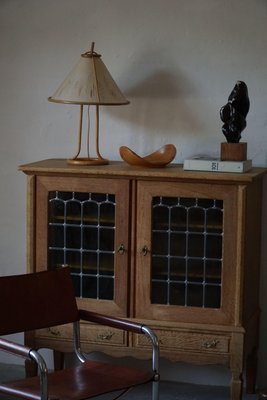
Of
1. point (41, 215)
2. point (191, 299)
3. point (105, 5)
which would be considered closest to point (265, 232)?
point (191, 299)

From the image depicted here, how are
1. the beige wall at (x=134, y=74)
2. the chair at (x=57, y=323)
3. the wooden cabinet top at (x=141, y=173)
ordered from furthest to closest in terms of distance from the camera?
1. the beige wall at (x=134, y=74)
2. the wooden cabinet top at (x=141, y=173)
3. the chair at (x=57, y=323)

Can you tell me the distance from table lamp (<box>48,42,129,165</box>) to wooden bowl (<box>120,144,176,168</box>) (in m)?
0.15

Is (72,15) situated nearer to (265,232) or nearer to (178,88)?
(178,88)

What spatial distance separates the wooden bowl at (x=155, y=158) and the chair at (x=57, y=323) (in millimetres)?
799

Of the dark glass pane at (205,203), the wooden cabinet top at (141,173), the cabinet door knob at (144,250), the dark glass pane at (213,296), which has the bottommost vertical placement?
the dark glass pane at (213,296)

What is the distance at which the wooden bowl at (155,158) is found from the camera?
14.1ft

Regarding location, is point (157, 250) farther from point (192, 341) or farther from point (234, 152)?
point (234, 152)

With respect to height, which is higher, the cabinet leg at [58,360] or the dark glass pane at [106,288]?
the dark glass pane at [106,288]

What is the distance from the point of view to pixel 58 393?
11.1 ft

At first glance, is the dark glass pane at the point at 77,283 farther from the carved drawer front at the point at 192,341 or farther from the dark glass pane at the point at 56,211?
the carved drawer front at the point at 192,341

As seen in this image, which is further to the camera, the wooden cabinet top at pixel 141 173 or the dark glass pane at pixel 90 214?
the dark glass pane at pixel 90 214

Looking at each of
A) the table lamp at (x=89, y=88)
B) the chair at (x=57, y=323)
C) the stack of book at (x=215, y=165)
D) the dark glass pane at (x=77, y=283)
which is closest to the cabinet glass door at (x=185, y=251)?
the stack of book at (x=215, y=165)

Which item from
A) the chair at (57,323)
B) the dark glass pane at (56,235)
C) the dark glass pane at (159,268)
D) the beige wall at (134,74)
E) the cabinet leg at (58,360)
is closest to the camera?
the chair at (57,323)

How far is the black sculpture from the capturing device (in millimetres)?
4195
